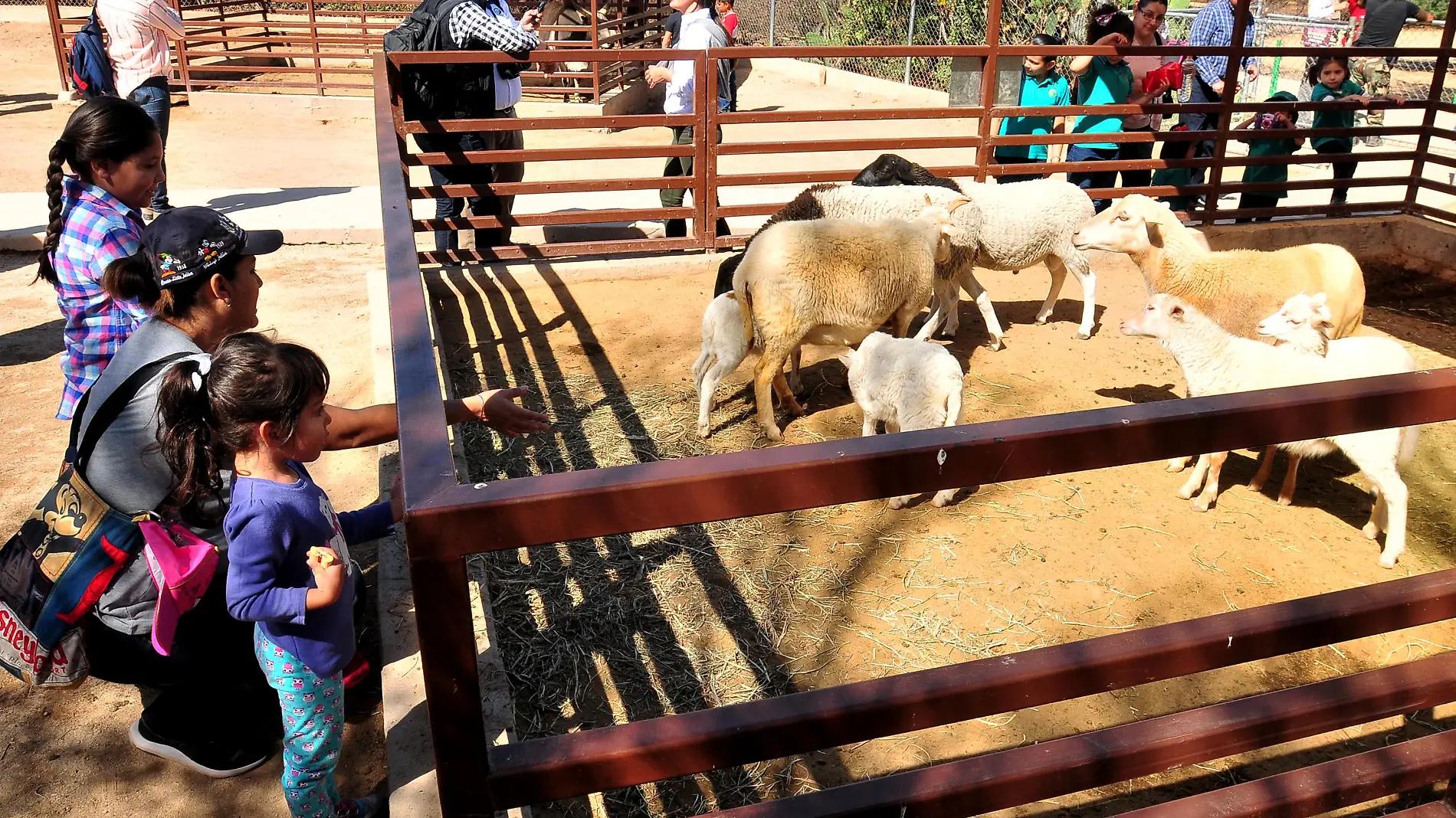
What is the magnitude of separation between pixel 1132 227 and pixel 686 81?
3338 mm

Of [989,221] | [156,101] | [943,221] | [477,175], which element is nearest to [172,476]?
[943,221]

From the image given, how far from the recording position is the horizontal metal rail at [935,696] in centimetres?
146

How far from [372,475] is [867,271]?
2612 mm

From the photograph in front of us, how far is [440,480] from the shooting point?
1.27 metres

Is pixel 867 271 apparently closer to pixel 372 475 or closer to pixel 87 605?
pixel 372 475

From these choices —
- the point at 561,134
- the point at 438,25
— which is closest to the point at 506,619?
the point at 438,25

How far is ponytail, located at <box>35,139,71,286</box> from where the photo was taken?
3199 mm

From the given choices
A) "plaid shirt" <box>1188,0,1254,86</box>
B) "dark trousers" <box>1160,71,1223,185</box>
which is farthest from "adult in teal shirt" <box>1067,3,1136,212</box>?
"plaid shirt" <box>1188,0,1254,86</box>

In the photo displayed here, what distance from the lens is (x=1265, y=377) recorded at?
427 cm

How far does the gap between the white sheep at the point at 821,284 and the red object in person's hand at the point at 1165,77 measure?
12.6 feet

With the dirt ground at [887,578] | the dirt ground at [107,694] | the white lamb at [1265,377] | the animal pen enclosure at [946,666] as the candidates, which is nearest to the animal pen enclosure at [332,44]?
the dirt ground at [107,694]

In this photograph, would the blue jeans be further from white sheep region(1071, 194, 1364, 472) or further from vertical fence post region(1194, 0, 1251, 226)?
vertical fence post region(1194, 0, 1251, 226)

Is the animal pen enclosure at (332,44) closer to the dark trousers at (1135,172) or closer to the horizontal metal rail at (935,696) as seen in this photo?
the dark trousers at (1135,172)

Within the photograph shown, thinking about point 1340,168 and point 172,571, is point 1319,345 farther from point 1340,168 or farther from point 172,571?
point 1340,168
